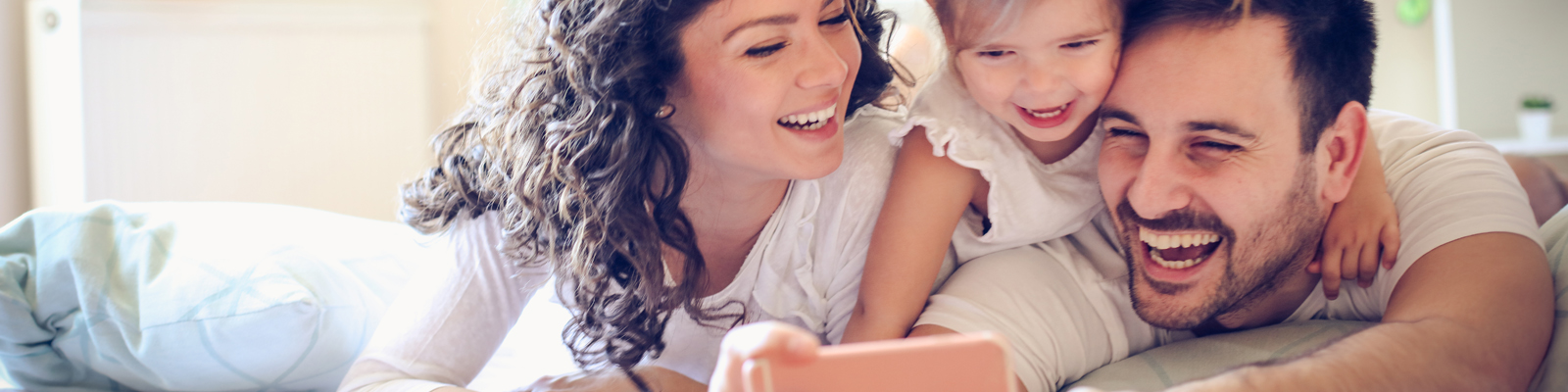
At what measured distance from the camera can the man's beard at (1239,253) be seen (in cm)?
107

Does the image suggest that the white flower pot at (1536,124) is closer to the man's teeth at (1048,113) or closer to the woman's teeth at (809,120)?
the man's teeth at (1048,113)

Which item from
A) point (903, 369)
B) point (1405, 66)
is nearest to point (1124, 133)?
point (903, 369)

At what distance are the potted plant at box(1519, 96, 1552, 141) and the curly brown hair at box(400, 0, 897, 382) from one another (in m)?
2.09

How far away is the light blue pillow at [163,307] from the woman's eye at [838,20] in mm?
738

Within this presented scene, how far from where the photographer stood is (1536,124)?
7.76 ft

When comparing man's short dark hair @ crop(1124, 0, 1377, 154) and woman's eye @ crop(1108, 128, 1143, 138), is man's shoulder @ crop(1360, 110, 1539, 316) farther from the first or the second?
woman's eye @ crop(1108, 128, 1143, 138)

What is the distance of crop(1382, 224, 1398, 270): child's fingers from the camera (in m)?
1.06

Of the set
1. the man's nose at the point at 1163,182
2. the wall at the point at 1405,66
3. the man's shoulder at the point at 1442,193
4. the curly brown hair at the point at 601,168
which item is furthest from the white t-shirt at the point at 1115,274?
the wall at the point at 1405,66

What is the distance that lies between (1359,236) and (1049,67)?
1.32 ft

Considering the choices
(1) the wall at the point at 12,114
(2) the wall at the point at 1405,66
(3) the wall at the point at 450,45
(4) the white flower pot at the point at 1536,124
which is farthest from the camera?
(3) the wall at the point at 450,45

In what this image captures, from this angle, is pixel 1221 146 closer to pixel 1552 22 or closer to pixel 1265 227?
pixel 1265 227

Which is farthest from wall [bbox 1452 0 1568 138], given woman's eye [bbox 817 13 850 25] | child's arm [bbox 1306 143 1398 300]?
woman's eye [bbox 817 13 850 25]

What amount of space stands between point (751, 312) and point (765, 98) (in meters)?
0.32

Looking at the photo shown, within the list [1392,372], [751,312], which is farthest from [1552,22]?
[751,312]
